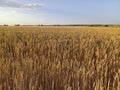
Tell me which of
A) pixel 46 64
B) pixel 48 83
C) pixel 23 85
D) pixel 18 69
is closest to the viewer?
pixel 23 85

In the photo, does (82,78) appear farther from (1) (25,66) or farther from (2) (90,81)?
(1) (25,66)

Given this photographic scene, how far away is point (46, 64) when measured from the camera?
3680 millimetres

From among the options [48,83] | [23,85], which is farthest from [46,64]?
[23,85]

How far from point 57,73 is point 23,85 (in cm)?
60

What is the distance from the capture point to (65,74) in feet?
10.7

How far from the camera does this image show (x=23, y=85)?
110 inches

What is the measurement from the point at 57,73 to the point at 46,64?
455mm

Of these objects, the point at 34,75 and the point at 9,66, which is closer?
the point at 34,75

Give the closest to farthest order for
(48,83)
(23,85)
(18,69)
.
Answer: (23,85) < (48,83) < (18,69)

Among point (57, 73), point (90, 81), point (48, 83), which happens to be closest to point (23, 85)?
point (48, 83)

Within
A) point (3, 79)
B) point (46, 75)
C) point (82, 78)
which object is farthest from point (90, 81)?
point (3, 79)

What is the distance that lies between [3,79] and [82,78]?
95 centimetres

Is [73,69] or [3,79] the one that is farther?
[73,69]

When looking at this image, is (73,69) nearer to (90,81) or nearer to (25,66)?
(90,81)
